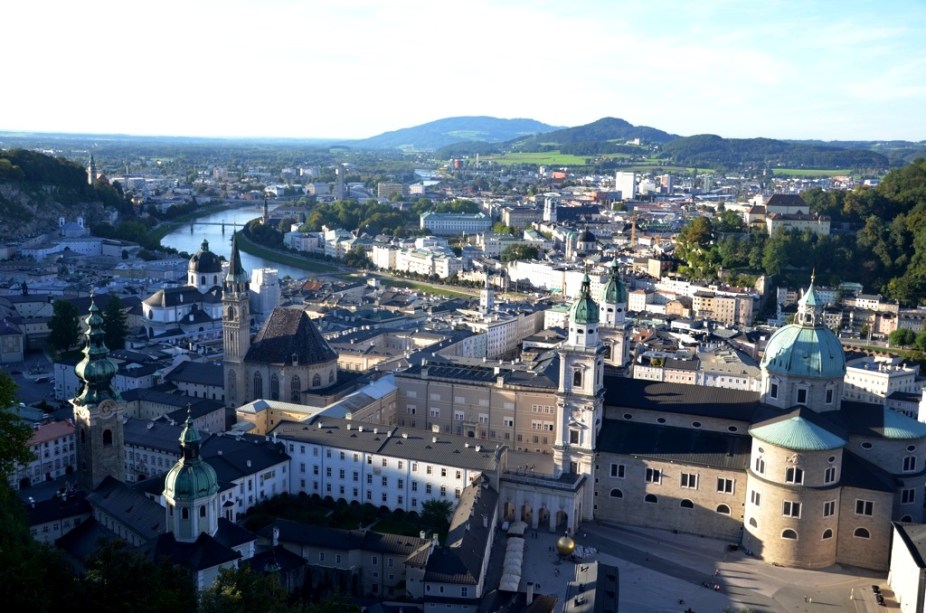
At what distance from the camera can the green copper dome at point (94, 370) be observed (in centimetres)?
2781

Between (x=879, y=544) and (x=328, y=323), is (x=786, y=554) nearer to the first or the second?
(x=879, y=544)

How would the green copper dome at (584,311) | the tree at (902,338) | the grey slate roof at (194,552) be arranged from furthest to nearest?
the tree at (902,338)
the green copper dome at (584,311)
the grey slate roof at (194,552)

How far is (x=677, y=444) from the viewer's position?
31.6 meters

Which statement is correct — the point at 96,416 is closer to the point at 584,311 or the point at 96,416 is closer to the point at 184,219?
the point at 584,311

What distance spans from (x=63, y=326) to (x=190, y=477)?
35405mm

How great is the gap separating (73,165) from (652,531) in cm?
9967

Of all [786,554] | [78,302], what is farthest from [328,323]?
[786,554]

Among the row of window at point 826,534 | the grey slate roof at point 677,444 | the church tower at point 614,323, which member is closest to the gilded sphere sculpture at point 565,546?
the grey slate roof at point 677,444

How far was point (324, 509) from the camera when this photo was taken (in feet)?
103

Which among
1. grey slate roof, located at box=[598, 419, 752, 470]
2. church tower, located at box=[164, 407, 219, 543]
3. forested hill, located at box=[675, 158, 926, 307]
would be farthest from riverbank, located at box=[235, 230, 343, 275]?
church tower, located at box=[164, 407, 219, 543]

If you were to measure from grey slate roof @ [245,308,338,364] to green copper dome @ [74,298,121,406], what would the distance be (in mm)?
12198

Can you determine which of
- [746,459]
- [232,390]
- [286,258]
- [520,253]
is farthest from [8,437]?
[286,258]

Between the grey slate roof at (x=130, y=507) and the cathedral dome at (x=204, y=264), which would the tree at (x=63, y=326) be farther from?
the grey slate roof at (x=130, y=507)

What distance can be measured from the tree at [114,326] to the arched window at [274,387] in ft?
61.6
